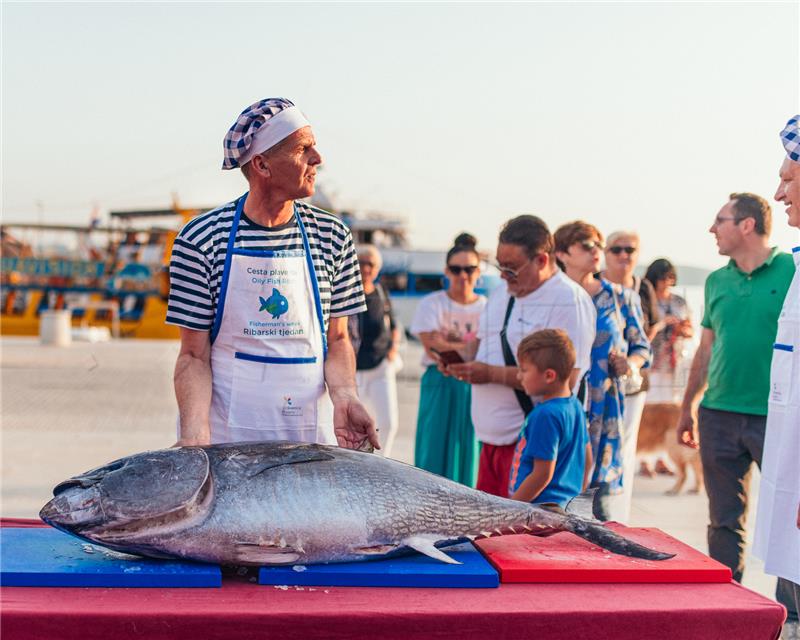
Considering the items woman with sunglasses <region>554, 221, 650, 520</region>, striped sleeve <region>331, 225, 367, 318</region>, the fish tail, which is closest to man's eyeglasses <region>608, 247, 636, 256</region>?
woman with sunglasses <region>554, 221, 650, 520</region>

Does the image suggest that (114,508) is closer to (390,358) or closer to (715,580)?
(715,580)

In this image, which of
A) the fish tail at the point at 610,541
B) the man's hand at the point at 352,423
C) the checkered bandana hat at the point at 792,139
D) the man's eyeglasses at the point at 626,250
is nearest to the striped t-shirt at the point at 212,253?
the man's hand at the point at 352,423

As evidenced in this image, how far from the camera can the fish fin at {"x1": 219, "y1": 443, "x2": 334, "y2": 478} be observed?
2398mm

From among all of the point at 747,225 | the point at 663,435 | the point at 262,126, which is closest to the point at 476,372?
the point at 747,225

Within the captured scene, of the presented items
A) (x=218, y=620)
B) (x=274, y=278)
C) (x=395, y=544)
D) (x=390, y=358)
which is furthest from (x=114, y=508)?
(x=390, y=358)

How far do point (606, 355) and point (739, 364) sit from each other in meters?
0.65

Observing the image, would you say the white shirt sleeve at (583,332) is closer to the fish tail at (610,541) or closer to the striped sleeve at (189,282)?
the fish tail at (610,541)

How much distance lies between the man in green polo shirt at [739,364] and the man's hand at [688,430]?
22 cm

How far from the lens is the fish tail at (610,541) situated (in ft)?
8.41

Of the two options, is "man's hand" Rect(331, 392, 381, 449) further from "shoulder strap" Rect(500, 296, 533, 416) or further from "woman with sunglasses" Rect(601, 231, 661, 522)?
"woman with sunglasses" Rect(601, 231, 661, 522)

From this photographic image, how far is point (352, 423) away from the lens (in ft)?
9.89

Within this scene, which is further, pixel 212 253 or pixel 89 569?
pixel 212 253

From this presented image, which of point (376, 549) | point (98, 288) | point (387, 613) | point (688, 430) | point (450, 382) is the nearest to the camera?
point (387, 613)

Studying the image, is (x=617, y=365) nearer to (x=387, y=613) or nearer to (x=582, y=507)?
(x=582, y=507)
